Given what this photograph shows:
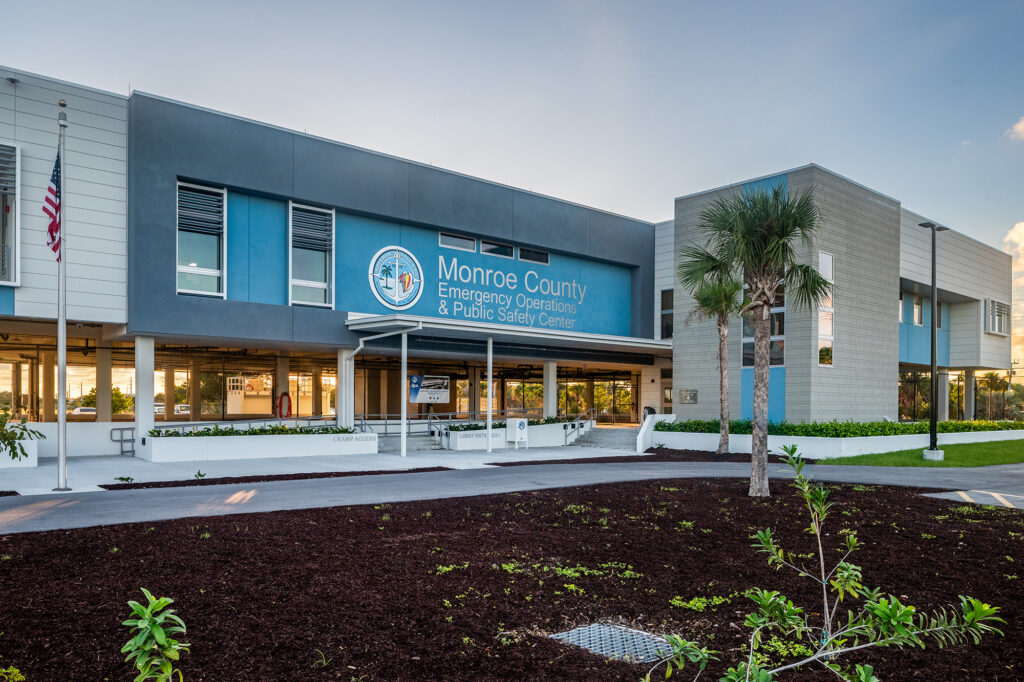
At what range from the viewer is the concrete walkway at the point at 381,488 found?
10719 millimetres

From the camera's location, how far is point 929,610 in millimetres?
5852

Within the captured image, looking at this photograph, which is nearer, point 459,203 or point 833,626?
point 833,626

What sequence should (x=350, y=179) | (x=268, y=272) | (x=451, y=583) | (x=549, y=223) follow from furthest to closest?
(x=549, y=223), (x=350, y=179), (x=268, y=272), (x=451, y=583)

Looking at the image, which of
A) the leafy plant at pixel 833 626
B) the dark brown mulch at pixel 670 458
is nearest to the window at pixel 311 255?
the dark brown mulch at pixel 670 458

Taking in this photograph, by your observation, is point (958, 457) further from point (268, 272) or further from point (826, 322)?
point (268, 272)

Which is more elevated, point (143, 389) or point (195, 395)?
point (143, 389)

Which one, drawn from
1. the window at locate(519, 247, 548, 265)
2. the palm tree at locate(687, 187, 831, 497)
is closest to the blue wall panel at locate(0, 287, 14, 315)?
the palm tree at locate(687, 187, 831, 497)

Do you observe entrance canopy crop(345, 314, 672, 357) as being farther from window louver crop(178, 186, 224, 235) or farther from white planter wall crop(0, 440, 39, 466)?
white planter wall crop(0, 440, 39, 466)

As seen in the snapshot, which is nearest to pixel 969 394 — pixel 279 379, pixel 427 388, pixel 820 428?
pixel 820 428

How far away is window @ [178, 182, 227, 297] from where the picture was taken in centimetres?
2058

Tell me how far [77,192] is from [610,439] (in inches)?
800

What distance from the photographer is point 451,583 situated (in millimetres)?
6637

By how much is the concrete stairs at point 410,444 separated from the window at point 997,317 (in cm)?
3434

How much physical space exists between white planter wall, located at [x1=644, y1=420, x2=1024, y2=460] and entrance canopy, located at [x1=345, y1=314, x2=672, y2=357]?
4228mm
